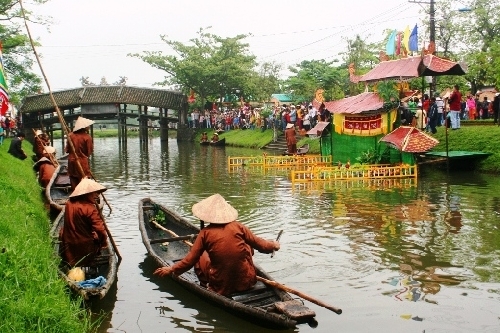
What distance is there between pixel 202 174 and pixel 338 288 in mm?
14959

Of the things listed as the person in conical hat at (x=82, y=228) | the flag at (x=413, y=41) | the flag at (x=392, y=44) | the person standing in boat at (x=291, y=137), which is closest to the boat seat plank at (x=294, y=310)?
the person in conical hat at (x=82, y=228)

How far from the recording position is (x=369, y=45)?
142 feet

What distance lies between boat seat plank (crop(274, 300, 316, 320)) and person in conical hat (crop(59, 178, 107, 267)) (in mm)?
2775

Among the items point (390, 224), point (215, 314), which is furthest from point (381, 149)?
point (215, 314)

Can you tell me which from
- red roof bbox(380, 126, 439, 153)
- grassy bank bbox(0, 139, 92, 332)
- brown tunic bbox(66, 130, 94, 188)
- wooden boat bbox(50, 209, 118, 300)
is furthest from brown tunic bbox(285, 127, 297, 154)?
grassy bank bbox(0, 139, 92, 332)

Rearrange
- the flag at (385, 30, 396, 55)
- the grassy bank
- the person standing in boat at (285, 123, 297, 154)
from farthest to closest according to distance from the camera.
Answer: the person standing in boat at (285, 123, 297, 154), the flag at (385, 30, 396, 55), the grassy bank

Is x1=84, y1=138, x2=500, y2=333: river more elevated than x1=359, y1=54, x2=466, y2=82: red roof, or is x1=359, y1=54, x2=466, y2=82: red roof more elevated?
x1=359, y1=54, x2=466, y2=82: red roof

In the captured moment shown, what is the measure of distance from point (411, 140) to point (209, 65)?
30.8 m

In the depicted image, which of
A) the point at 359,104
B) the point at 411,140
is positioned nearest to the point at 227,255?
the point at 411,140

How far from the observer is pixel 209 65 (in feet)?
157

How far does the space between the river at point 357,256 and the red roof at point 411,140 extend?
1.07 m

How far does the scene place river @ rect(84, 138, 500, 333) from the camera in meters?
7.24

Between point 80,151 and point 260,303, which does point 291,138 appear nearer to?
point 80,151

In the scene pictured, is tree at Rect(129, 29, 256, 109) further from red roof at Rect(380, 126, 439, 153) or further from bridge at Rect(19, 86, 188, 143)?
red roof at Rect(380, 126, 439, 153)
